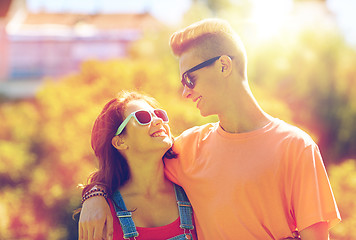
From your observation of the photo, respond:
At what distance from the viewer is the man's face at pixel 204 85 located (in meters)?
3.00

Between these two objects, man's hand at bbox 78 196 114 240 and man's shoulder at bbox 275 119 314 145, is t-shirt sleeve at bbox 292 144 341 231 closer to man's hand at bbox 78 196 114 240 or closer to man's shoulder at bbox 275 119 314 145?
man's shoulder at bbox 275 119 314 145

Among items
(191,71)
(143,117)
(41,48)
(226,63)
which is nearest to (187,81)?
(191,71)

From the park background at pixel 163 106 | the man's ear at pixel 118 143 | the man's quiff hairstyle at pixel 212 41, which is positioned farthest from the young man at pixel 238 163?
the park background at pixel 163 106

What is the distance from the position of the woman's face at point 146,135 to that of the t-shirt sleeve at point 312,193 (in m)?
0.91

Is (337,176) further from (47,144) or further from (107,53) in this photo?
(107,53)

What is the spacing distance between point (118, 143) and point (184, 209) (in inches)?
24.3

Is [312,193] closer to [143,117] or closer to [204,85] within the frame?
[204,85]

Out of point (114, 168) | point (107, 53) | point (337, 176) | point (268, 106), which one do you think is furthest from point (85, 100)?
point (114, 168)

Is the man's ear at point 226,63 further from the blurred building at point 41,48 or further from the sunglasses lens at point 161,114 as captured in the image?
the blurred building at point 41,48

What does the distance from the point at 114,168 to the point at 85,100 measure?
15.6 metres

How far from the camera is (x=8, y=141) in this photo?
19.8 m

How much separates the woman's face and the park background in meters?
11.2

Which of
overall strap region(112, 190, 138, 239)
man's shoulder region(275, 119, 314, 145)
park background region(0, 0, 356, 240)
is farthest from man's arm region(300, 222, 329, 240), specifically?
park background region(0, 0, 356, 240)

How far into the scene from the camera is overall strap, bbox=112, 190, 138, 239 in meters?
2.95
